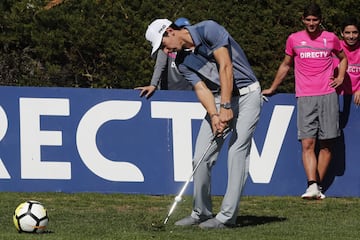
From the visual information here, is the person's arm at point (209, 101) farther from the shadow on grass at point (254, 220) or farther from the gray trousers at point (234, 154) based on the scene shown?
the shadow on grass at point (254, 220)

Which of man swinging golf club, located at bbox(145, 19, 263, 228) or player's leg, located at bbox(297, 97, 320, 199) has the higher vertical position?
man swinging golf club, located at bbox(145, 19, 263, 228)

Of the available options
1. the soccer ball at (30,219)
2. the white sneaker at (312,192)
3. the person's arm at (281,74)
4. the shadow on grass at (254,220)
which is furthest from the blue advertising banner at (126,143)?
the soccer ball at (30,219)

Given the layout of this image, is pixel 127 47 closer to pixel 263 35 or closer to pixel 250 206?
pixel 263 35

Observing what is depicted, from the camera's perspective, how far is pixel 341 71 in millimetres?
10859

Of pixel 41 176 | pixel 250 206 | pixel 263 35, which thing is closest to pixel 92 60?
pixel 263 35

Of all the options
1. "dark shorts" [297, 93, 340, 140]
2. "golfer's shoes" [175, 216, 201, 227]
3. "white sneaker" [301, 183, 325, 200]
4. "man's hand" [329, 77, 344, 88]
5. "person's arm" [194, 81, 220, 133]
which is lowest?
"white sneaker" [301, 183, 325, 200]

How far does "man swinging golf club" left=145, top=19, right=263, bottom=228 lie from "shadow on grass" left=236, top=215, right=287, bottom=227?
1.24 feet

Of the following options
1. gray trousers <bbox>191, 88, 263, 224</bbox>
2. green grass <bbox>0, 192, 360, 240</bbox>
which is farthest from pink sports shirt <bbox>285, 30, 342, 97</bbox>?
gray trousers <bbox>191, 88, 263, 224</bbox>

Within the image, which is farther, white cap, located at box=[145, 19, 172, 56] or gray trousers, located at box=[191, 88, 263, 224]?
gray trousers, located at box=[191, 88, 263, 224]

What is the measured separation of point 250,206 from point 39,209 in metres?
2.82

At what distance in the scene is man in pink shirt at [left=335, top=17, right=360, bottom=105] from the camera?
11.3 m

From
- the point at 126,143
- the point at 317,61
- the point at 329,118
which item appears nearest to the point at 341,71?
the point at 317,61

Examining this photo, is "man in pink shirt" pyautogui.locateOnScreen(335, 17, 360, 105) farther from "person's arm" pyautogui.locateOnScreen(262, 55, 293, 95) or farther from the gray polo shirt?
the gray polo shirt

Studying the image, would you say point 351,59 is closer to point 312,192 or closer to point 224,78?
point 312,192
